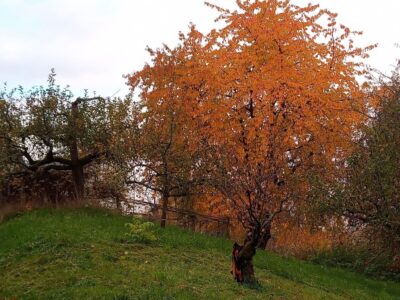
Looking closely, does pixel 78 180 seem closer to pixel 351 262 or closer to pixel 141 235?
pixel 141 235

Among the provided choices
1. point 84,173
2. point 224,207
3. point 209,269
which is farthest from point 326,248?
point 84,173

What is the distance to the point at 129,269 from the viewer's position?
42.3 feet

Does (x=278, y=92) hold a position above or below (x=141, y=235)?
above

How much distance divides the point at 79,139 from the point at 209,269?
40.4 feet

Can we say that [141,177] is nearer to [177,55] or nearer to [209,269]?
[177,55]

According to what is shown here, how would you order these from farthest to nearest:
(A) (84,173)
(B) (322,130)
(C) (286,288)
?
(A) (84,173) < (B) (322,130) < (C) (286,288)

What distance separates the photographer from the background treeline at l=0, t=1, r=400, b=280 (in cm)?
1689

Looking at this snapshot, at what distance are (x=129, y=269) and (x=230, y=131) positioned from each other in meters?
9.05

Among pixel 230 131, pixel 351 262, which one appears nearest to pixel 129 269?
pixel 230 131

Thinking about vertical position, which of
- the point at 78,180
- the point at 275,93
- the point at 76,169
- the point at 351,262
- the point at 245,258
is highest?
the point at 275,93

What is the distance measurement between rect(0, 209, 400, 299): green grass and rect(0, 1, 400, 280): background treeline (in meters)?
1.70

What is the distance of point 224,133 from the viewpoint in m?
20.3

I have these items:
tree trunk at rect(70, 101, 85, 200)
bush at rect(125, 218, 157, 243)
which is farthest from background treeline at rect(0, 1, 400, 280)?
bush at rect(125, 218, 157, 243)

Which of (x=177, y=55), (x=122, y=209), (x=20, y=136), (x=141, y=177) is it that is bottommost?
(x=122, y=209)
